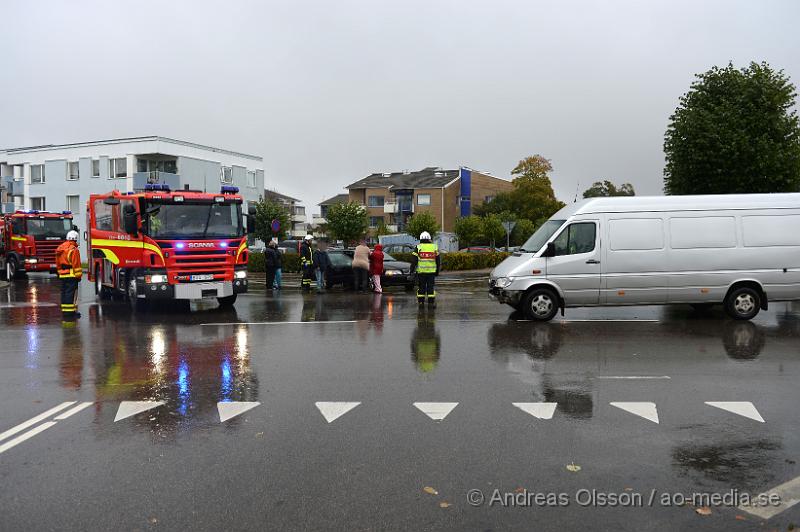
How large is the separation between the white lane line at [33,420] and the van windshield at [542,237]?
28.4ft

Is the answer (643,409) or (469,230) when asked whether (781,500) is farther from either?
(469,230)

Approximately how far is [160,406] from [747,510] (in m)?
5.33

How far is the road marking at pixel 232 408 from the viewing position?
6.55 m

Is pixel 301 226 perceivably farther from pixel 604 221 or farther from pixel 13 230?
pixel 604 221

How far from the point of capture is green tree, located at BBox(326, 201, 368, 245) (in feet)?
196

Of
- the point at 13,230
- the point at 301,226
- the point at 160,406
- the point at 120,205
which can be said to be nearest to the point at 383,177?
the point at 301,226

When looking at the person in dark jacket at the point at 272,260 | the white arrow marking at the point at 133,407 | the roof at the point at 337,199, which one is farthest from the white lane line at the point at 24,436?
the roof at the point at 337,199

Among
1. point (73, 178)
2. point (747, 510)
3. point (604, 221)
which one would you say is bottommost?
point (747, 510)

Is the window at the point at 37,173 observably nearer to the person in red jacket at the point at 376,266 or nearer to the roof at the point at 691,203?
the person in red jacket at the point at 376,266

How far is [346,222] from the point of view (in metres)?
59.4

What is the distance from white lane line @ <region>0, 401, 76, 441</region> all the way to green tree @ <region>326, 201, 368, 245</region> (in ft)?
172

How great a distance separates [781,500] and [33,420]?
6280 millimetres

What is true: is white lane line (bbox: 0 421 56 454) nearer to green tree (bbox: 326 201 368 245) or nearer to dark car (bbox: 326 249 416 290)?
dark car (bbox: 326 249 416 290)

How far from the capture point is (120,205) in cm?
1569
